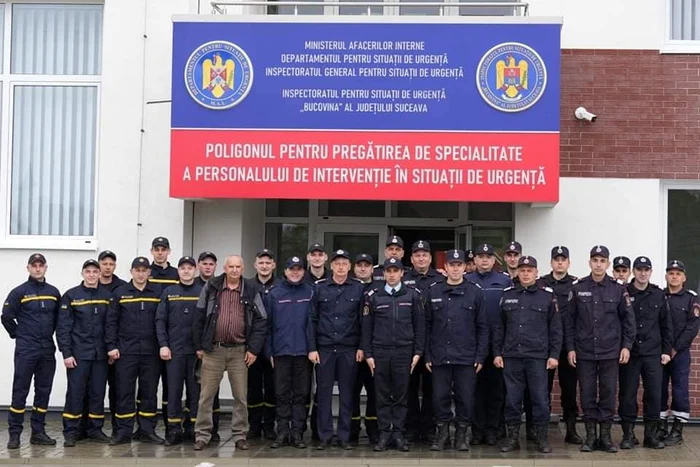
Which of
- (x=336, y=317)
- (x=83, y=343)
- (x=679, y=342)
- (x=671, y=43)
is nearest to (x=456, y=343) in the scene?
(x=336, y=317)

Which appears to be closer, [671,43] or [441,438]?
[441,438]

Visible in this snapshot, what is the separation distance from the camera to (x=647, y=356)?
32.5 feet

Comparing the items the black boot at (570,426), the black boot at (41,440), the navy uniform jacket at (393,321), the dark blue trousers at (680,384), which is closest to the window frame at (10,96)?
the black boot at (41,440)

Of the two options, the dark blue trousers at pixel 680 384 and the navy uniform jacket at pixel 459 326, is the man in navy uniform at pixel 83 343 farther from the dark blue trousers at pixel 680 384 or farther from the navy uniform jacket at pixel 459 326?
the dark blue trousers at pixel 680 384

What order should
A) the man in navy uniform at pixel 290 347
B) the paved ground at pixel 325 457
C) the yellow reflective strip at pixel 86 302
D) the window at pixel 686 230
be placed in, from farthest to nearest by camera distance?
the window at pixel 686 230
the yellow reflective strip at pixel 86 302
the man in navy uniform at pixel 290 347
the paved ground at pixel 325 457

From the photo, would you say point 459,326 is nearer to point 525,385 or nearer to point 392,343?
point 392,343

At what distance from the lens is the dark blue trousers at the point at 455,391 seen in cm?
968

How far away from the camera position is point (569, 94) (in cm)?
1163

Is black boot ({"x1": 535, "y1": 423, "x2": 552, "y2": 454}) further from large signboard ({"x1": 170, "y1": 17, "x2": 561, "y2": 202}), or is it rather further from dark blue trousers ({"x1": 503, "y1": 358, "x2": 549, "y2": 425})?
large signboard ({"x1": 170, "y1": 17, "x2": 561, "y2": 202})

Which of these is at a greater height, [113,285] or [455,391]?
[113,285]

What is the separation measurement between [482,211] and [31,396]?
620cm

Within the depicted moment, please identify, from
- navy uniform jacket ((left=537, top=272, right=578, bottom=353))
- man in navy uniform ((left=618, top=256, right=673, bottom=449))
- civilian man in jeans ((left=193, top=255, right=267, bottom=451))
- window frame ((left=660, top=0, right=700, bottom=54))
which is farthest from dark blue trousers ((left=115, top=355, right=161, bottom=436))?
window frame ((left=660, top=0, right=700, bottom=54))

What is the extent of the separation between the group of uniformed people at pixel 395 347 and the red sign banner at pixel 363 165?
0.97 metres

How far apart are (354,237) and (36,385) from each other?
16.7ft
